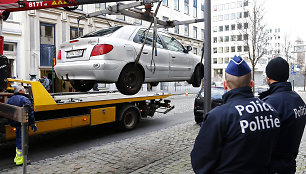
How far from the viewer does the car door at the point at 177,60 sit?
590 centimetres

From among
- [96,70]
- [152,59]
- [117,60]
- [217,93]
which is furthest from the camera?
[217,93]

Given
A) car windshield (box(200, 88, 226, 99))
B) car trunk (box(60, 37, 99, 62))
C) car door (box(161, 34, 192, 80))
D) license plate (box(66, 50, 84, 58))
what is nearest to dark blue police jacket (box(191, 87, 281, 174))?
car trunk (box(60, 37, 99, 62))

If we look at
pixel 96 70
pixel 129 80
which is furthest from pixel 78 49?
pixel 129 80

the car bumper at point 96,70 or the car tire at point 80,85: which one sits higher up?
the car bumper at point 96,70

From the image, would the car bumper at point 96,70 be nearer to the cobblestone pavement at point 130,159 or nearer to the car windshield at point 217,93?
the cobblestone pavement at point 130,159

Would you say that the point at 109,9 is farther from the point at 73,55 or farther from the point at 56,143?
the point at 56,143

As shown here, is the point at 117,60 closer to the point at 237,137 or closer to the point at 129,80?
the point at 129,80

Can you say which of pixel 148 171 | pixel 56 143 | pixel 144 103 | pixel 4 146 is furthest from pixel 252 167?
pixel 144 103

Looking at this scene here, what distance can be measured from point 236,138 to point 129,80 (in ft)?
11.1

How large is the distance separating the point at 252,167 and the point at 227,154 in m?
0.20

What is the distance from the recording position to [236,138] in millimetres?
1760

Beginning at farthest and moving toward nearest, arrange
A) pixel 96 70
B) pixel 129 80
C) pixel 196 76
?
pixel 196 76, pixel 129 80, pixel 96 70

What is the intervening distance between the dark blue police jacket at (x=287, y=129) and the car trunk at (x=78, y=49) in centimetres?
322

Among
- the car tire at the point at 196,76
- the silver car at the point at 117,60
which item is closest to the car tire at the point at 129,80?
the silver car at the point at 117,60
